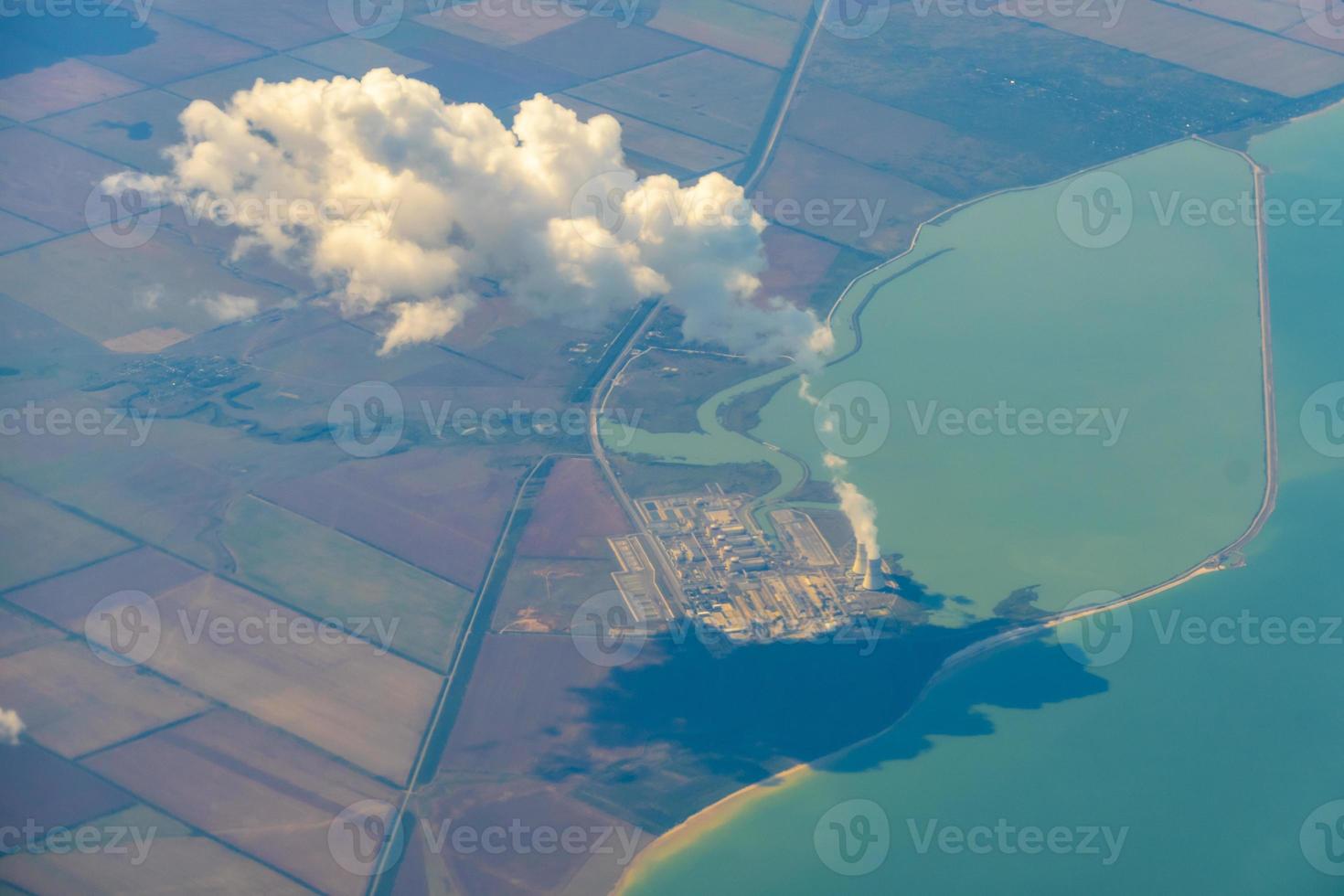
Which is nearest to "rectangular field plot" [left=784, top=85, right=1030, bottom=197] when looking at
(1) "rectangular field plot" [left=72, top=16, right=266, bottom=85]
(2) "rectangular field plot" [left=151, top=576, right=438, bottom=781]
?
(1) "rectangular field plot" [left=72, top=16, right=266, bottom=85]

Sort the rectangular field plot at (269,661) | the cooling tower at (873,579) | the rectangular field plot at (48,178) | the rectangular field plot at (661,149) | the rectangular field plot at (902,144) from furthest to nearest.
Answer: the rectangular field plot at (902,144) → the rectangular field plot at (661,149) → the rectangular field plot at (48,178) → the cooling tower at (873,579) → the rectangular field plot at (269,661)

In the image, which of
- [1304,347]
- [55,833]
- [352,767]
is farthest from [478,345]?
[1304,347]

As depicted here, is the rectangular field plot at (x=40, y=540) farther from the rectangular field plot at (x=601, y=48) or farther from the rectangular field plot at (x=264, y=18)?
the rectangular field plot at (x=601, y=48)

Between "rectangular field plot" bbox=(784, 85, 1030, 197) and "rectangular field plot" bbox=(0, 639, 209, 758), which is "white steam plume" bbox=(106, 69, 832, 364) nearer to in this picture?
"rectangular field plot" bbox=(784, 85, 1030, 197)

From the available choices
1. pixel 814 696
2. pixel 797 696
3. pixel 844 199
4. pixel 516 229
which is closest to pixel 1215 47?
pixel 844 199

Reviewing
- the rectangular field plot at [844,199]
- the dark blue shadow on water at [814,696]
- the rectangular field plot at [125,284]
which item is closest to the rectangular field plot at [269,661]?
the dark blue shadow on water at [814,696]

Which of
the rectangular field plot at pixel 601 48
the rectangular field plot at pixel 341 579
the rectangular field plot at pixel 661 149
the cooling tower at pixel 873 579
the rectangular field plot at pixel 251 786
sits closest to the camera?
the rectangular field plot at pixel 251 786
